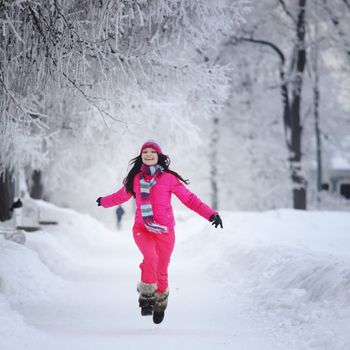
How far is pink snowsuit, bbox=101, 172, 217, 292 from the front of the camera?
5.62 m

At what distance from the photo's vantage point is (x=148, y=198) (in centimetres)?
558

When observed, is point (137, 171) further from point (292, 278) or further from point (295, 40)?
point (295, 40)

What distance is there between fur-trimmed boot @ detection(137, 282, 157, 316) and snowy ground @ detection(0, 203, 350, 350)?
0.18 m

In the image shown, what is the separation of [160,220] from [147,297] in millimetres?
941

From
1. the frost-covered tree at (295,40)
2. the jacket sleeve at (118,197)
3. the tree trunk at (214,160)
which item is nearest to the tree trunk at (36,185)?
the frost-covered tree at (295,40)

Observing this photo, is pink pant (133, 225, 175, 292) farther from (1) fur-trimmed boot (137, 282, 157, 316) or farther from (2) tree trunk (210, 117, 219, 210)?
(2) tree trunk (210, 117, 219, 210)

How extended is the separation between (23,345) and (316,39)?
1846 centimetres

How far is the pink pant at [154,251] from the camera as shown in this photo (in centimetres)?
570

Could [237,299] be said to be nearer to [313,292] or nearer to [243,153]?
[313,292]

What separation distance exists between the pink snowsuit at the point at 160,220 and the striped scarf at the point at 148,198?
48 mm

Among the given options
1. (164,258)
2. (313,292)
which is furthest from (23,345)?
(313,292)

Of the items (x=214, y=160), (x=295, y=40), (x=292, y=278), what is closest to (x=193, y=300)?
(x=292, y=278)

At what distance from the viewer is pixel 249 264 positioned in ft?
31.0

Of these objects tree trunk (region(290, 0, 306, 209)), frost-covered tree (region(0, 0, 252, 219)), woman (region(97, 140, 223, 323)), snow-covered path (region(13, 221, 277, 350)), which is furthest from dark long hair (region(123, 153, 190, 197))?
tree trunk (region(290, 0, 306, 209))
